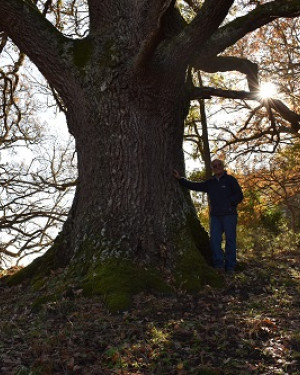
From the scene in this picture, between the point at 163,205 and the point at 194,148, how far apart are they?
936 cm

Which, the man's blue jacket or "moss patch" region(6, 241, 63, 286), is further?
the man's blue jacket

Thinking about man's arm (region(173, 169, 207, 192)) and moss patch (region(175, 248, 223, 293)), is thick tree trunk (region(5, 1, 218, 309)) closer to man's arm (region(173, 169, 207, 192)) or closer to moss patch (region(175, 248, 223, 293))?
moss patch (region(175, 248, 223, 293))

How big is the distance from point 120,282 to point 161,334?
1566mm

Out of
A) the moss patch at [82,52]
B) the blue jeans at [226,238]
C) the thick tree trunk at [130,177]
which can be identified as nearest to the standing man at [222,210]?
the blue jeans at [226,238]

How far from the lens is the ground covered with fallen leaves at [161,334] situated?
4062 mm

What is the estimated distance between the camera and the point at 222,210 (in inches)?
314

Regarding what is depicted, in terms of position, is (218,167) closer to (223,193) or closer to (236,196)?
(223,193)

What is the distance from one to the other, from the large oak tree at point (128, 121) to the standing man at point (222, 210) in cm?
24

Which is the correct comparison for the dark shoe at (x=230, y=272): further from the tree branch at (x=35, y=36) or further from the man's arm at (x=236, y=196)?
the tree branch at (x=35, y=36)

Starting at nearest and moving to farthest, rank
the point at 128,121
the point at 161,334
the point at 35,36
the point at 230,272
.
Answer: the point at 161,334, the point at 128,121, the point at 35,36, the point at 230,272

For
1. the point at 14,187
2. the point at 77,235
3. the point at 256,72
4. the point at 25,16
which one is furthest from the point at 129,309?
the point at 14,187

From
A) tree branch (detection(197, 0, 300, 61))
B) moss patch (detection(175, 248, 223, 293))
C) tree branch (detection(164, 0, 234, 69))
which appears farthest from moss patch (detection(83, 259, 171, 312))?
tree branch (detection(197, 0, 300, 61))

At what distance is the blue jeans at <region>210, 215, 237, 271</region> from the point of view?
7.78 meters

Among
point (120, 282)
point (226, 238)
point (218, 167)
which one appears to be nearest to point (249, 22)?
point (218, 167)
